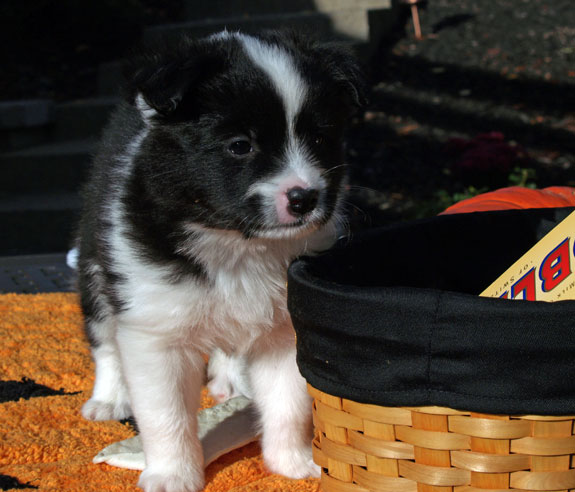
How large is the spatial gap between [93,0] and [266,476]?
6.04m

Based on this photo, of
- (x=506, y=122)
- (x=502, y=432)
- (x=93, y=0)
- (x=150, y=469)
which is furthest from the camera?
(x=93, y=0)

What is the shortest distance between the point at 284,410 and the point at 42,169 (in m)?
4.18

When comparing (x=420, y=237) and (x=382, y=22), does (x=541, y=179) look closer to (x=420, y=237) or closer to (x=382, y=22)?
(x=382, y=22)

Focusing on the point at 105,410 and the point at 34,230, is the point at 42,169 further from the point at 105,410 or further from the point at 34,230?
the point at 105,410

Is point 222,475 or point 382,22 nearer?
point 222,475

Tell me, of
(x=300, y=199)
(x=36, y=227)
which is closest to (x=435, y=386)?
(x=300, y=199)

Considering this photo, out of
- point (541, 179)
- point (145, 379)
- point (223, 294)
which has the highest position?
point (223, 294)

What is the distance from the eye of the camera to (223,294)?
2.13 meters

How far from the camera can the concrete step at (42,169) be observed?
5.87 meters

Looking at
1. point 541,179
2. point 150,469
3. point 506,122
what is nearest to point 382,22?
point 506,122

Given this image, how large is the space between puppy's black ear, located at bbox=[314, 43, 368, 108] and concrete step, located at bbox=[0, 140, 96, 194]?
397cm

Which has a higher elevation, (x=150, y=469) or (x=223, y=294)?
(x=223, y=294)

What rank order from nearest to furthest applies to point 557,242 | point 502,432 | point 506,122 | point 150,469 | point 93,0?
1. point 502,432
2. point 557,242
3. point 150,469
4. point 506,122
5. point 93,0

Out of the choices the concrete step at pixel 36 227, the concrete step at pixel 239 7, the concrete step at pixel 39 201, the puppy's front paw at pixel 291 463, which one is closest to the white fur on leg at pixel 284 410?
the puppy's front paw at pixel 291 463
